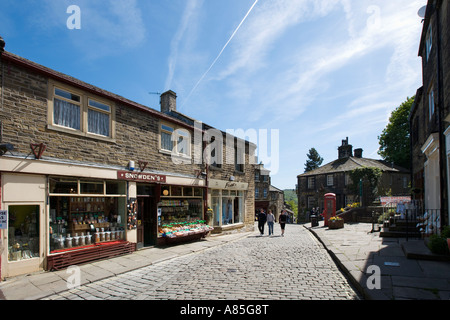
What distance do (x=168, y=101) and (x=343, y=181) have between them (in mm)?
25251

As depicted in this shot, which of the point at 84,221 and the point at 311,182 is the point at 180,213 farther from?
the point at 311,182

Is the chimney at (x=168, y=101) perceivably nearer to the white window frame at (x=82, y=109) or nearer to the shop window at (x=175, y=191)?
the shop window at (x=175, y=191)

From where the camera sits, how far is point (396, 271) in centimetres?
680

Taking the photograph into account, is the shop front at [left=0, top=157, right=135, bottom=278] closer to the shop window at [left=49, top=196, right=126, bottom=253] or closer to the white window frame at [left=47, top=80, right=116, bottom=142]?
the shop window at [left=49, top=196, right=126, bottom=253]

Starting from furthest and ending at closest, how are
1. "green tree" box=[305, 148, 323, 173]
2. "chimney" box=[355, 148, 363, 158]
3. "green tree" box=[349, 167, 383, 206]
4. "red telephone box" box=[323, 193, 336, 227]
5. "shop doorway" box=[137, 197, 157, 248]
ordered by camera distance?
1. "green tree" box=[305, 148, 323, 173]
2. "chimney" box=[355, 148, 363, 158]
3. "green tree" box=[349, 167, 383, 206]
4. "red telephone box" box=[323, 193, 336, 227]
5. "shop doorway" box=[137, 197, 157, 248]

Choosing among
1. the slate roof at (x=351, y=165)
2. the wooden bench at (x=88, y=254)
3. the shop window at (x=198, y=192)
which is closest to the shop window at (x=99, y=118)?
the wooden bench at (x=88, y=254)

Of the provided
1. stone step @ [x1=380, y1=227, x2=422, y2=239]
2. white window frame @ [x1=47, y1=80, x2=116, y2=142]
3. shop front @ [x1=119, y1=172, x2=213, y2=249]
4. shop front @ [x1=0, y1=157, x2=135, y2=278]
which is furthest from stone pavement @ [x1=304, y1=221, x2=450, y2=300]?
white window frame @ [x1=47, y1=80, x2=116, y2=142]


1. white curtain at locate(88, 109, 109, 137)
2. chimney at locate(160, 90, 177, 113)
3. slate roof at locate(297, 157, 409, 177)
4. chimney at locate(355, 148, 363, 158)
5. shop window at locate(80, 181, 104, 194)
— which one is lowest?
shop window at locate(80, 181, 104, 194)

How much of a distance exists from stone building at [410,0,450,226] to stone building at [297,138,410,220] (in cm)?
1782

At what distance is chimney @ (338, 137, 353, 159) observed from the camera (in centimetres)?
3722

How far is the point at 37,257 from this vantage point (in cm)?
767

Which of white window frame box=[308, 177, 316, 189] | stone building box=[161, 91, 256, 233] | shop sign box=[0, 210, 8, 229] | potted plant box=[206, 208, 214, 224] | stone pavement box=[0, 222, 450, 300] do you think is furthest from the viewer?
white window frame box=[308, 177, 316, 189]
